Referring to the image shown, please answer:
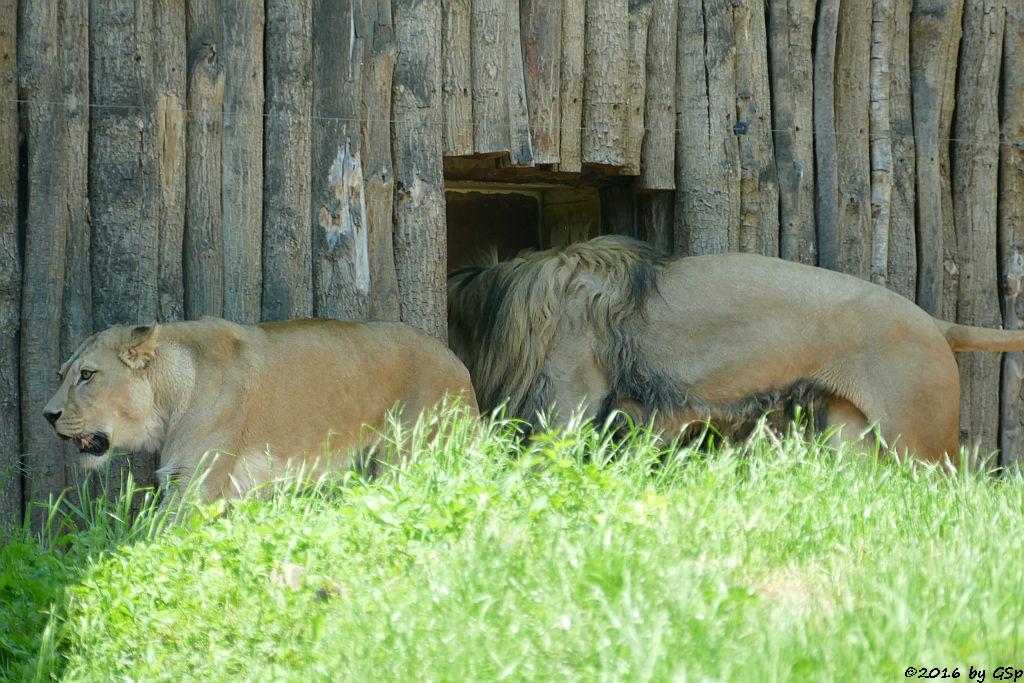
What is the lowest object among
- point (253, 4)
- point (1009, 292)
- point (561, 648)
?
point (561, 648)

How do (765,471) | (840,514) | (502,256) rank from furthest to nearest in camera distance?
(502,256) < (765,471) < (840,514)

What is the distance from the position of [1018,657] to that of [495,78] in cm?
451

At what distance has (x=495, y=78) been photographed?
6457mm

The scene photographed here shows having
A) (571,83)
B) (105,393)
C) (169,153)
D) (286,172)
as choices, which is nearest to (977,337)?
(571,83)

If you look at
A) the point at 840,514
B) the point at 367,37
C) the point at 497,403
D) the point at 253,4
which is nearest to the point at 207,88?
the point at 253,4

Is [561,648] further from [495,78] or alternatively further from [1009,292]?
[1009,292]

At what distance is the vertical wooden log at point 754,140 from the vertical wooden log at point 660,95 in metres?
0.42

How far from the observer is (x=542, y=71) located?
6594 mm

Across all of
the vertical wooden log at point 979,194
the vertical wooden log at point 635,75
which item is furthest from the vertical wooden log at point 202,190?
the vertical wooden log at point 979,194

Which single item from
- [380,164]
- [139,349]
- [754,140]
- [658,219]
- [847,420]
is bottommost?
[847,420]

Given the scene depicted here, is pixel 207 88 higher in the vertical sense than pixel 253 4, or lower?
lower

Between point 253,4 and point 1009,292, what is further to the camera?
point 1009,292

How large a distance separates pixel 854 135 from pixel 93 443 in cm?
489

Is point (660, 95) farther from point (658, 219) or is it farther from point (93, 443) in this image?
point (93, 443)
